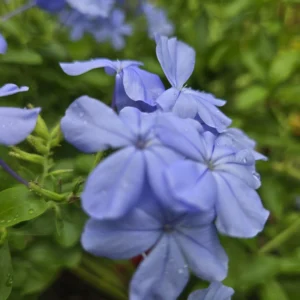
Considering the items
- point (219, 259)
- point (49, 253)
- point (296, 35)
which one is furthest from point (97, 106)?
point (296, 35)

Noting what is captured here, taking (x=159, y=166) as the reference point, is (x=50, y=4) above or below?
below

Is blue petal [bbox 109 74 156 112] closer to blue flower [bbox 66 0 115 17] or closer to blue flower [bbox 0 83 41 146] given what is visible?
blue flower [bbox 0 83 41 146]

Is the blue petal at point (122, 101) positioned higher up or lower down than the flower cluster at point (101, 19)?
higher up

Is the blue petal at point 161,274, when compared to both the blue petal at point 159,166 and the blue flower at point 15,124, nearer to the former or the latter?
the blue petal at point 159,166

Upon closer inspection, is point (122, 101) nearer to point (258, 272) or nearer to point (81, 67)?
point (81, 67)

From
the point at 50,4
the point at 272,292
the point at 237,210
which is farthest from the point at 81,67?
the point at 272,292

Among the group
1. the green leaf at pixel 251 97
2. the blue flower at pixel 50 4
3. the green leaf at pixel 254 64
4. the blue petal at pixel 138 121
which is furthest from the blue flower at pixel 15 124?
the green leaf at pixel 254 64
